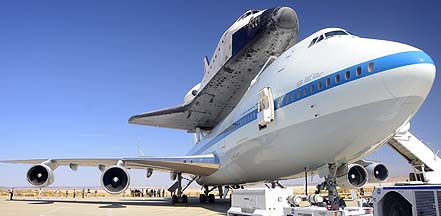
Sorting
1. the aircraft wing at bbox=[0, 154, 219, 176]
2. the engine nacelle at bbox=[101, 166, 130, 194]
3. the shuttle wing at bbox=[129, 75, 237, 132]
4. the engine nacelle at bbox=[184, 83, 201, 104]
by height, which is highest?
the engine nacelle at bbox=[184, 83, 201, 104]

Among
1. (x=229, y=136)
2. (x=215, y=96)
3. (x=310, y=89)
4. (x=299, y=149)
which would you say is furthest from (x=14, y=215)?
(x=215, y=96)

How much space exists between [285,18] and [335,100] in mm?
9972

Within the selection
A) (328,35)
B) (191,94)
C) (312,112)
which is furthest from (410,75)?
(191,94)

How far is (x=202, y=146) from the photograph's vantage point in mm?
20891

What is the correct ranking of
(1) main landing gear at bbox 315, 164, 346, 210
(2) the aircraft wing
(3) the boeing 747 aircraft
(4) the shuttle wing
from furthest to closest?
(4) the shuttle wing < (2) the aircraft wing < (1) main landing gear at bbox 315, 164, 346, 210 < (3) the boeing 747 aircraft

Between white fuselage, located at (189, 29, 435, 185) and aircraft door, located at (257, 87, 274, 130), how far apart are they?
0.17 meters

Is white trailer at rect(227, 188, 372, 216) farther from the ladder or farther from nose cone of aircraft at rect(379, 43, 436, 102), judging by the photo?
the ladder

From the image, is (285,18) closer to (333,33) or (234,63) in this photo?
(234,63)

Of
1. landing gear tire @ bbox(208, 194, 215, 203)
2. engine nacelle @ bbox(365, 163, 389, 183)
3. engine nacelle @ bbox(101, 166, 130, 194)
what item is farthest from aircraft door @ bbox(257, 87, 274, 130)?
landing gear tire @ bbox(208, 194, 215, 203)

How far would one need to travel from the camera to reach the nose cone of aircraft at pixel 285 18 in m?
17.7

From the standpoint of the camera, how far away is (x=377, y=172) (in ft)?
48.5

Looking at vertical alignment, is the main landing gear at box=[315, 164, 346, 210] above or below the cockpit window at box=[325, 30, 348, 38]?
below

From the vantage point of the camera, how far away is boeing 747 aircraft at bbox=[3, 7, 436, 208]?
25.6 ft

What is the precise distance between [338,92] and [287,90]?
2.02 meters
